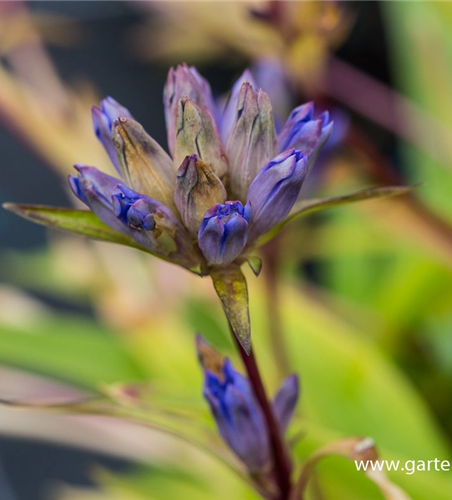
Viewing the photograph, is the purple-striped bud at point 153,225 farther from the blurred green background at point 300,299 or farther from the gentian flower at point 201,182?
the blurred green background at point 300,299

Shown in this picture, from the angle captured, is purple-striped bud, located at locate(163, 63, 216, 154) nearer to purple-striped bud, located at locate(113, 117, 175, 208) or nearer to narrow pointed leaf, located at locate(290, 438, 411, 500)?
purple-striped bud, located at locate(113, 117, 175, 208)

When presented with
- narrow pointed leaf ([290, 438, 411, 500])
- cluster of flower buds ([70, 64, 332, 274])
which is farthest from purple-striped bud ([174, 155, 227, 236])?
narrow pointed leaf ([290, 438, 411, 500])

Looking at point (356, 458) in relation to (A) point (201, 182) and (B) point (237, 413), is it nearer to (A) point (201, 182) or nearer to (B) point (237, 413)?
(B) point (237, 413)

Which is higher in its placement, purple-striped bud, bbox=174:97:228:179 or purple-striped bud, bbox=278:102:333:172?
purple-striped bud, bbox=278:102:333:172

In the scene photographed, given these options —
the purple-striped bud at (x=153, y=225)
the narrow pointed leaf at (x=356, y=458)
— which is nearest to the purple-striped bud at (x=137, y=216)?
the purple-striped bud at (x=153, y=225)

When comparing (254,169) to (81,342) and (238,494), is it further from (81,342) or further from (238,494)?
(81,342)

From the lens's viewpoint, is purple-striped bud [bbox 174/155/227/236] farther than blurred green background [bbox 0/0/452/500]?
No
